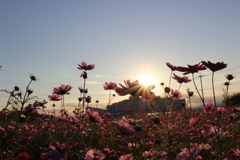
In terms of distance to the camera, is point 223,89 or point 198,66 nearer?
point 198,66

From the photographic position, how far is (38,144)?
3.62 metres

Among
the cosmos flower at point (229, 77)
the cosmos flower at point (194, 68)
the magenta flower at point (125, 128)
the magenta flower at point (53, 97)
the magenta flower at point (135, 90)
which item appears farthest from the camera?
the magenta flower at point (53, 97)

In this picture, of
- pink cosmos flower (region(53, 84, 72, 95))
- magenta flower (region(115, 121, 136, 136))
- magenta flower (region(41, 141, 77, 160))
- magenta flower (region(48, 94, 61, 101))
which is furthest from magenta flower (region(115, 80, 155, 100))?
magenta flower (region(48, 94, 61, 101))

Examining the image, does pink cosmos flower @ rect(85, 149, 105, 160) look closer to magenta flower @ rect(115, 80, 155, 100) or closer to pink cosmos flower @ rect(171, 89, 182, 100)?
magenta flower @ rect(115, 80, 155, 100)

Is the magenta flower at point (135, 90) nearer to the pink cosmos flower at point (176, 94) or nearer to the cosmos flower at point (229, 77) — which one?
the cosmos flower at point (229, 77)

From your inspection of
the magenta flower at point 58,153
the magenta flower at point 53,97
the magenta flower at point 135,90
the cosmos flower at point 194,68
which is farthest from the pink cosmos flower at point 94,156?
the magenta flower at point 53,97

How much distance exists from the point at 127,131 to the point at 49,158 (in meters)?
0.49

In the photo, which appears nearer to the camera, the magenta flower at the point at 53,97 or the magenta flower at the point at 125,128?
the magenta flower at the point at 125,128

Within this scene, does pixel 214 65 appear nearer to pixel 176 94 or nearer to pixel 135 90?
pixel 135 90

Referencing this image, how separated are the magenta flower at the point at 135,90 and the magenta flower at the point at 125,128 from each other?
0.21m

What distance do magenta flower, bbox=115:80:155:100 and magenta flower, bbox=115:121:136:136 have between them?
0.69 ft

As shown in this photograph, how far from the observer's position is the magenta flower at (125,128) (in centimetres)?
134

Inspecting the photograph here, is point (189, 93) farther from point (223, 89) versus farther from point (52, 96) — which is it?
point (52, 96)

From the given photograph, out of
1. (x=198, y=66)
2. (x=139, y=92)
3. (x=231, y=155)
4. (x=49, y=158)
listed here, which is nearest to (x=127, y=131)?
(x=139, y=92)
